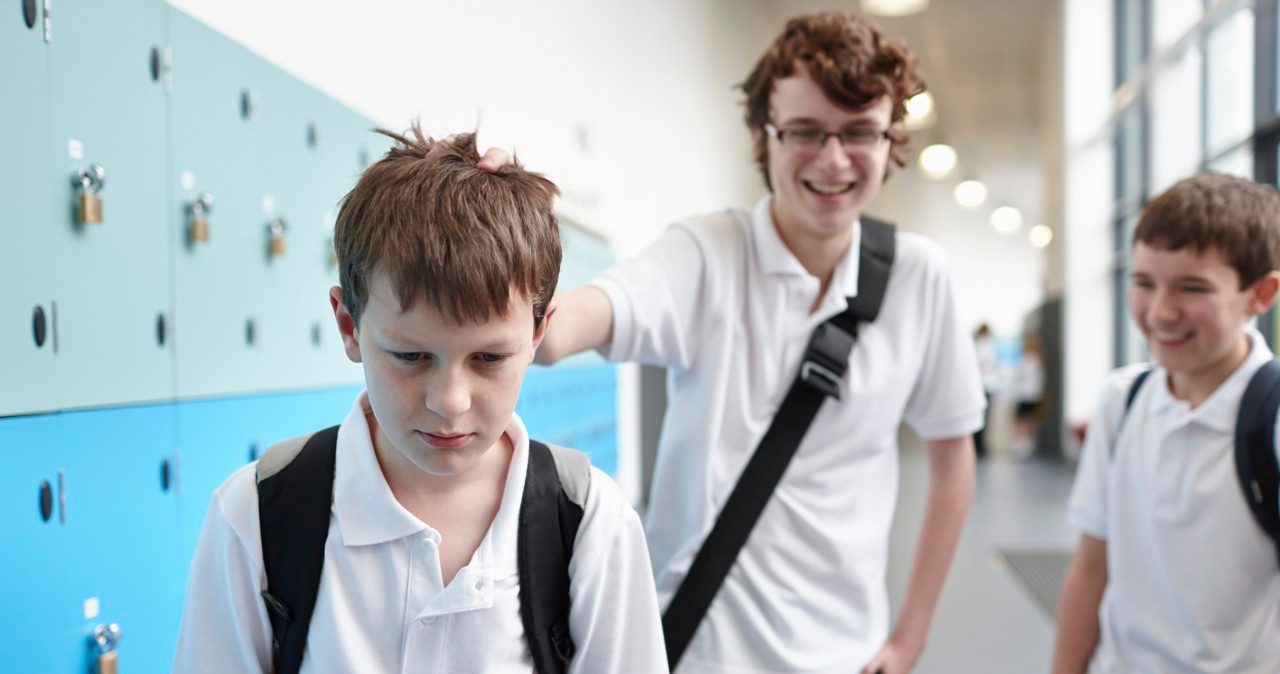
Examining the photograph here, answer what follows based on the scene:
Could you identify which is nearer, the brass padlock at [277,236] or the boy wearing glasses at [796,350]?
the boy wearing glasses at [796,350]

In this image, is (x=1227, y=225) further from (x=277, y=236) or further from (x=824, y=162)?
(x=277, y=236)

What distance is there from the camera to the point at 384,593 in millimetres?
1033

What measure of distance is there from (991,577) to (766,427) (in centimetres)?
445

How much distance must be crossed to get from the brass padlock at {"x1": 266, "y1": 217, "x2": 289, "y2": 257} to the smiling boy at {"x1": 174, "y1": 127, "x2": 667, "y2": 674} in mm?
1598

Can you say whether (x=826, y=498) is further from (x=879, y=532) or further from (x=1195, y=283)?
(x=1195, y=283)

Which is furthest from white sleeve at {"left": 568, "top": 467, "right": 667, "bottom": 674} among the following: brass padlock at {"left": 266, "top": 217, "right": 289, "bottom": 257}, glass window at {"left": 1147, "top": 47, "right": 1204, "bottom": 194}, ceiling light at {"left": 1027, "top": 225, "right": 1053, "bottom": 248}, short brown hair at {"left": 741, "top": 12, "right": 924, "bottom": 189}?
ceiling light at {"left": 1027, "top": 225, "right": 1053, "bottom": 248}

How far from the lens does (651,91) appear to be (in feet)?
23.5

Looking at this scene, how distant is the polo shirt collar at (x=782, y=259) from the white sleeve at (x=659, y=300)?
11 centimetres

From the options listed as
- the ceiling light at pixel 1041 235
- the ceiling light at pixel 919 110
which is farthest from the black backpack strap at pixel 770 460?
the ceiling light at pixel 1041 235

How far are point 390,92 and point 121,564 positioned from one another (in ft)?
6.38

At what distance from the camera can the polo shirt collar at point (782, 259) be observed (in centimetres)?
164

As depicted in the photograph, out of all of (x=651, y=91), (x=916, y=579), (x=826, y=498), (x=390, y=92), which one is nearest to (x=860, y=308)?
(x=826, y=498)

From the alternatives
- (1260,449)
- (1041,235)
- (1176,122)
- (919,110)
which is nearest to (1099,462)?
(1260,449)

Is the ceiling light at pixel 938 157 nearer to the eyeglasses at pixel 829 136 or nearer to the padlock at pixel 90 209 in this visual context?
the eyeglasses at pixel 829 136
